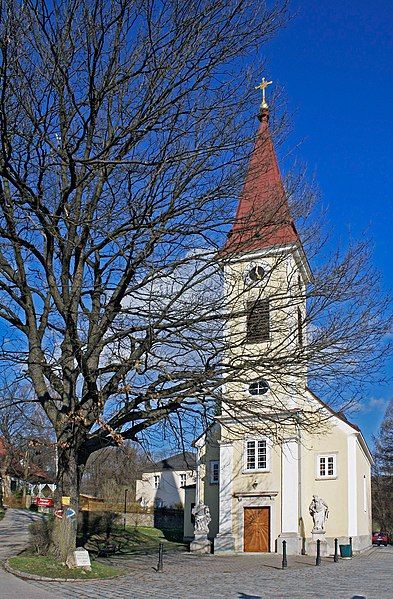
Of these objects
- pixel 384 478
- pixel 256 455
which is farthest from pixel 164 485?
pixel 256 455

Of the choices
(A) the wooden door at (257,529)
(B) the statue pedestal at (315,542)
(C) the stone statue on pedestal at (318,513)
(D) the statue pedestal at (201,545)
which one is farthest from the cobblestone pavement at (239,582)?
(D) the statue pedestal at (201,545)

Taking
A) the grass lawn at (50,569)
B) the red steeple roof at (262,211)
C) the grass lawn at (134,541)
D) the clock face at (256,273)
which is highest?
the red steeple roof at (262,211)

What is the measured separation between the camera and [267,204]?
15.7 m

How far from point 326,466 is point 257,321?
19.9 meters

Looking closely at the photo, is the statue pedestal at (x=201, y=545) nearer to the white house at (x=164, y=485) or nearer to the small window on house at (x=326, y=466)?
the small window on house at (x=326, y=466)

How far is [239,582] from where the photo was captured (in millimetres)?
17047

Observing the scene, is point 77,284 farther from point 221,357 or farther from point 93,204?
point 221,357

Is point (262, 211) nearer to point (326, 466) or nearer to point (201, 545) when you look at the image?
point (201, 545)

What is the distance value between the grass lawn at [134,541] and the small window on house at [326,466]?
25.6 feet

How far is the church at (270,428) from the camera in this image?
1595 centimetres

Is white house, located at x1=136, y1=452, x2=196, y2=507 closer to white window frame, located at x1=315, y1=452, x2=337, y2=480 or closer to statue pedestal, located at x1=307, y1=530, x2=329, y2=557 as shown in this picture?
white window frame, located at x1=315, y1=452, x2=337, y2=480

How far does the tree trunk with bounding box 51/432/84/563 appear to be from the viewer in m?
16.0

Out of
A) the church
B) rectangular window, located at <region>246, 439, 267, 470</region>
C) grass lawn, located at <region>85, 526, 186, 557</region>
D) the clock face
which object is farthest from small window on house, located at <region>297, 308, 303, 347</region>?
rectangular window, located at <region>246, 439, 267, 470</region>

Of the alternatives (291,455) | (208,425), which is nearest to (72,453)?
(208,425)
